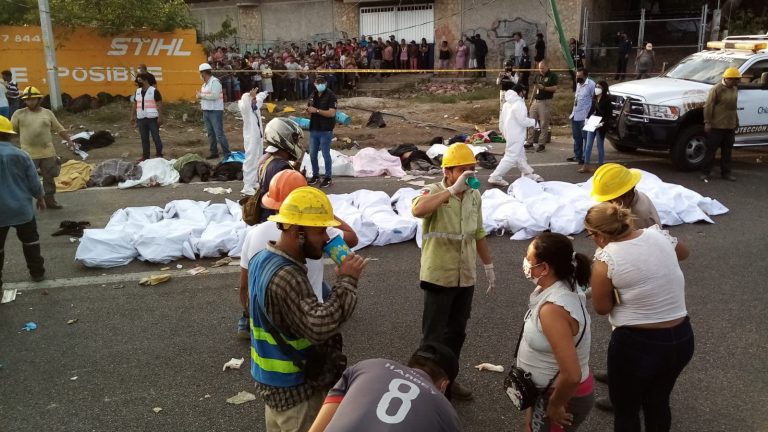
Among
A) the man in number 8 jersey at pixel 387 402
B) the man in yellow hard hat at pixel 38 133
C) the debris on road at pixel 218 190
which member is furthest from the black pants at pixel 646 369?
the man in yellow hard hat at pixel 38 133

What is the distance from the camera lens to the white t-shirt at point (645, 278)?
9.70 feet

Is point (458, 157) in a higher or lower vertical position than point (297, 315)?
higher

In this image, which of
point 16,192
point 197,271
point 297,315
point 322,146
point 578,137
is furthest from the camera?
point 578,137

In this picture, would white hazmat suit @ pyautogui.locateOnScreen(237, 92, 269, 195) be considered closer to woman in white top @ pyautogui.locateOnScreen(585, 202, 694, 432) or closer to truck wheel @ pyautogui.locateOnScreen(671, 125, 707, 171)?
truck wheel @ pyautogui.locateOnScreen(671, 125, 707, 171)

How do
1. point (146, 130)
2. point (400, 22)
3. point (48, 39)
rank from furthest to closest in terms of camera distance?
point (400, 22) < point (48, 39) < point (146, 130)

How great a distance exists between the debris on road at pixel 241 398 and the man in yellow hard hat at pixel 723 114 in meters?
8.93

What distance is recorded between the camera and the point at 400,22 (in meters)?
26.4

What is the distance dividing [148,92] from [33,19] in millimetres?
10783

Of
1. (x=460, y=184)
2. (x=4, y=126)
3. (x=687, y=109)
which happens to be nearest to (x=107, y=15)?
(x=4, y=126)

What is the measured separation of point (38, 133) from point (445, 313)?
7.61 m

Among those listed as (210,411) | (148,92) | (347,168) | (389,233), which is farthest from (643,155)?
(210,411)

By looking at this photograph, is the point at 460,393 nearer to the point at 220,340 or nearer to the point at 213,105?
the point at 220,340

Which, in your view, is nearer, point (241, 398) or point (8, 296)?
point (241, 398)

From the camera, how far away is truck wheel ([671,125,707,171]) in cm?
1063
